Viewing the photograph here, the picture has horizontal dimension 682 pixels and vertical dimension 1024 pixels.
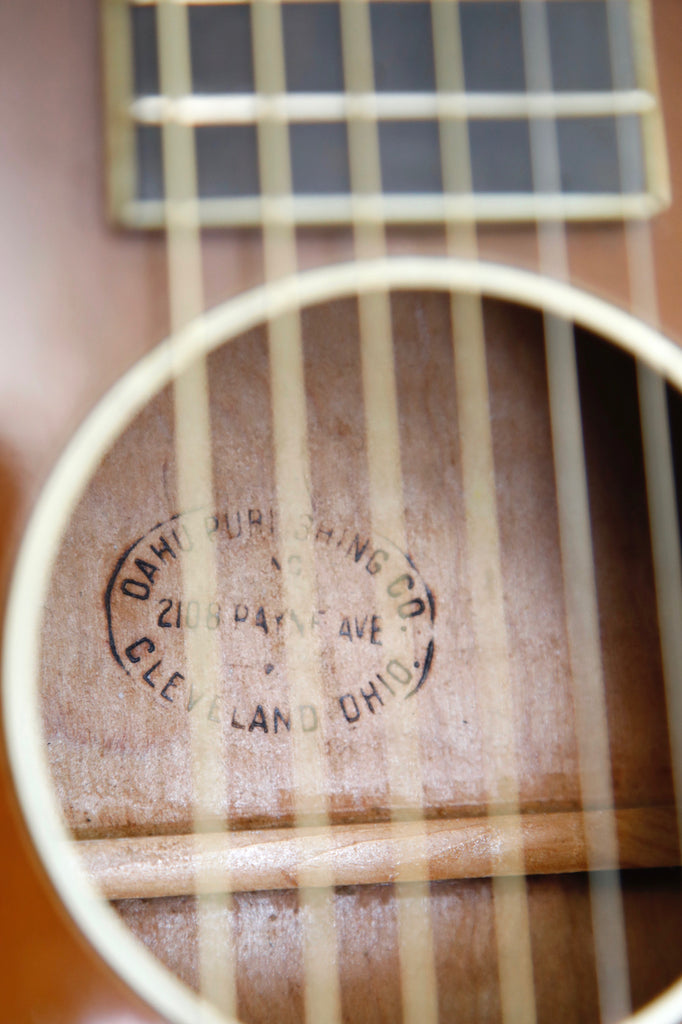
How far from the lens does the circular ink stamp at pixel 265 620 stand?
62cm

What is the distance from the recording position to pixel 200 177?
1.44 feet

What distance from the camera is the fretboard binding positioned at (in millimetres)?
440

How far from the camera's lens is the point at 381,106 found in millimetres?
454

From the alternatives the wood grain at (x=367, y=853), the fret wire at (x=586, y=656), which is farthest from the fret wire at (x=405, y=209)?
the wood grain at (x=367, y=853)

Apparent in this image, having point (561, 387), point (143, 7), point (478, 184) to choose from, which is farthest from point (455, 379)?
point (143, 7)

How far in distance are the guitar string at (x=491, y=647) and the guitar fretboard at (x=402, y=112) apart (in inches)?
7.0

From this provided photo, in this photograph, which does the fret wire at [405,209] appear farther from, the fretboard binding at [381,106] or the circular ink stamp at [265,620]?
the circular ink stamp at [265,620]

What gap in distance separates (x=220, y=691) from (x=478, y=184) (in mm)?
366

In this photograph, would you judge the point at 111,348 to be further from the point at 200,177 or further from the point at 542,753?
the point at 542,753

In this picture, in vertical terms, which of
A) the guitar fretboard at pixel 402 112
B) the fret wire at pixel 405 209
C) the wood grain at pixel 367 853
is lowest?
the wood grain at pixel 367 853

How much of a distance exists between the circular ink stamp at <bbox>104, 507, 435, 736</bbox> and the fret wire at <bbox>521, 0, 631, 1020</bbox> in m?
0.11

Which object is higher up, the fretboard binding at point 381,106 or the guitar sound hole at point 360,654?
the fretboard binding at point 381,106

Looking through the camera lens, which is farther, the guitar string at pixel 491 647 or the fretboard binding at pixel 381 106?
the guitar string at pixel 491 647

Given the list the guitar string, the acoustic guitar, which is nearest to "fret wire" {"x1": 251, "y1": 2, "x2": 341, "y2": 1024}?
the acoustic guitar
